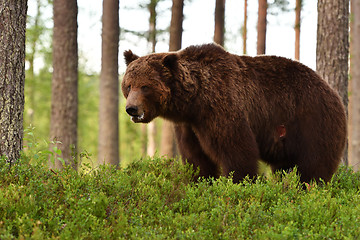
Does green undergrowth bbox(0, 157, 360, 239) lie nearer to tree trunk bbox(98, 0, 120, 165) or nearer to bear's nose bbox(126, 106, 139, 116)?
bear's nose bbox(126, 106, 139, 116)

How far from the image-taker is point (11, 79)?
509cm

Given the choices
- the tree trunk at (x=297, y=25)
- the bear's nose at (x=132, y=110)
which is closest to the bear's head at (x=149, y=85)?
the bear's nose at (x=132, y=110)

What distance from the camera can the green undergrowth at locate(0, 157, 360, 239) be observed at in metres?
3.52

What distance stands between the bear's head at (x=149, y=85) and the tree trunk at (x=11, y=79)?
1.47 metres

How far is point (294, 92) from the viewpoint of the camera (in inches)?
239

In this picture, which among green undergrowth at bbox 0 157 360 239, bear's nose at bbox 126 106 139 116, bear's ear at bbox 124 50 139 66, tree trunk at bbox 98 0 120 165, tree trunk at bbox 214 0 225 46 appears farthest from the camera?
tree trunk at bbox 214 0 225 46

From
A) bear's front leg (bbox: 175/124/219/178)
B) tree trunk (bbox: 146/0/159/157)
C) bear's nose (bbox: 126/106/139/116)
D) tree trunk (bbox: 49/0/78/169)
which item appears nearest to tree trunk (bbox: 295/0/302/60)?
tree trunk (bbox: 146/0/159/157)

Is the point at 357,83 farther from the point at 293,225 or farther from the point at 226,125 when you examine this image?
the point at 293,225

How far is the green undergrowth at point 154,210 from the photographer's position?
11.5 ft

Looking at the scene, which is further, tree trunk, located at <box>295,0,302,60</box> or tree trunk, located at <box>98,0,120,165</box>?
tree trunk, located at <box>295,0,302,60</box>

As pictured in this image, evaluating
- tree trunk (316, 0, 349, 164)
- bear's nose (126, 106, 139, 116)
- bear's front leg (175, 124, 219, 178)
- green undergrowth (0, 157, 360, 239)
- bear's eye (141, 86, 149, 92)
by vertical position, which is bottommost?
green undergrowth (0, 157, 360, 239)

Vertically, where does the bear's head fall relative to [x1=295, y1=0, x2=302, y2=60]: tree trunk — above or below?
below

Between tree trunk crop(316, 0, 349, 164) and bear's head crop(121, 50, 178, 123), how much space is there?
438 centimetres

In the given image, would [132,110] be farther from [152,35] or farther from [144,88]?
[152,35]
